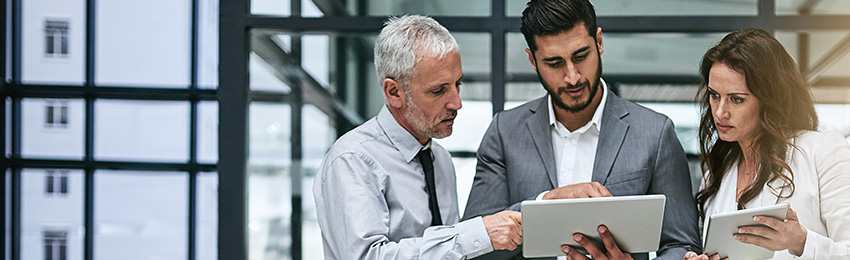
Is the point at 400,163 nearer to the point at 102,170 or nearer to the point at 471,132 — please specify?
the point at 471,132

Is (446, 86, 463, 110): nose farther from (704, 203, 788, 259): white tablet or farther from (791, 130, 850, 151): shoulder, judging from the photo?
(791, 130, 850, 151): shoulder

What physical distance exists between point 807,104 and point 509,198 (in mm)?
927

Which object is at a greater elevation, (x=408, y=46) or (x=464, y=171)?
(x=408, y=46)

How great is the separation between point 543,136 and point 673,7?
155 cm

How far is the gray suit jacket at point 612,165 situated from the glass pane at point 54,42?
13.0 ft

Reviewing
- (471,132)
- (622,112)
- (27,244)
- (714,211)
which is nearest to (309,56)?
(471,132)

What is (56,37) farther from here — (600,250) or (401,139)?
(600,250)

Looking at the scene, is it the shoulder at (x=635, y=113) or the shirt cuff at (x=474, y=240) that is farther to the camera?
the shoulder at (x=635, y=113)

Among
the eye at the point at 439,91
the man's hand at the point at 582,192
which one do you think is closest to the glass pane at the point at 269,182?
the eye at the point at 439,91

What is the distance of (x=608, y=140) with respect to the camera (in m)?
2.27

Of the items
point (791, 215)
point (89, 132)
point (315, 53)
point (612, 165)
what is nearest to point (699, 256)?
point (791, 215)

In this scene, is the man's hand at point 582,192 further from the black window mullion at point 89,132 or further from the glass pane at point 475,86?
the black window mullion at point 89,132

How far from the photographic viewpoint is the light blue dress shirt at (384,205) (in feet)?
6.69

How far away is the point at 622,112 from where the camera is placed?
2305 mm
